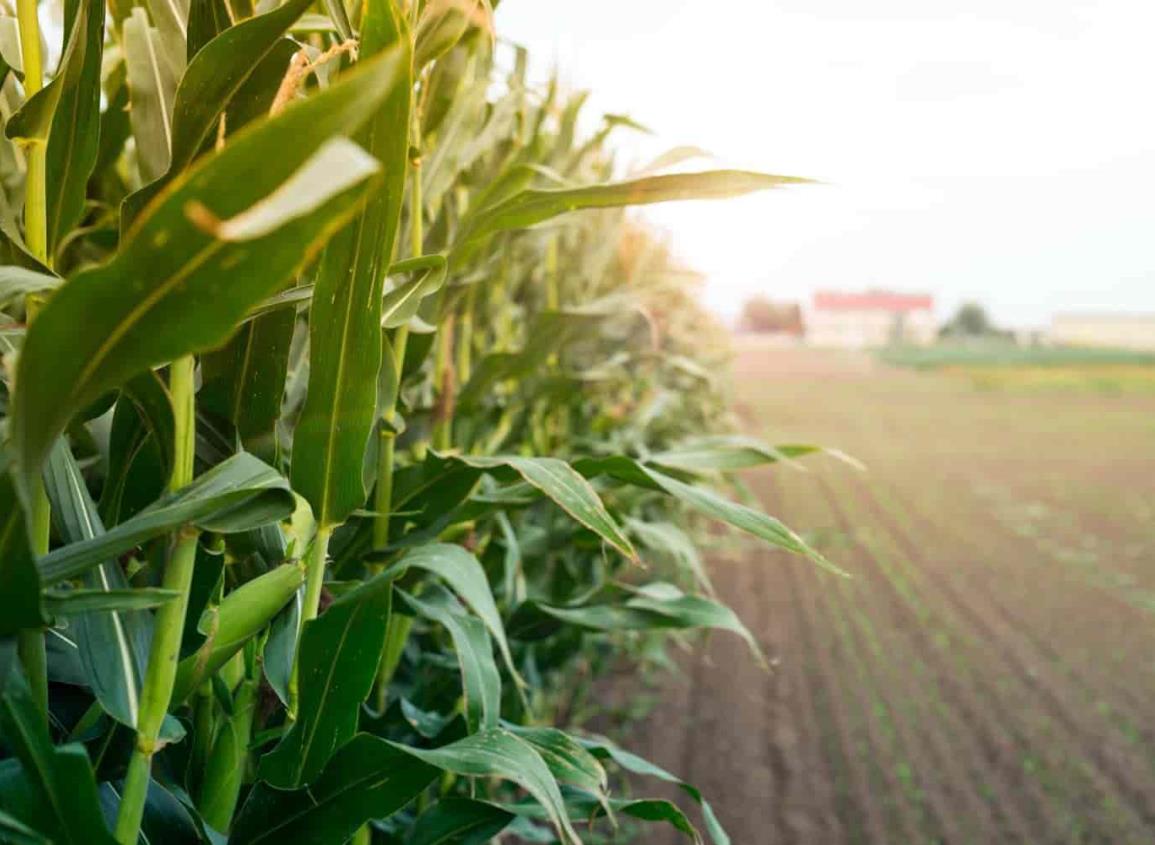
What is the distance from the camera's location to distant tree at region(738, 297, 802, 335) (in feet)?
133

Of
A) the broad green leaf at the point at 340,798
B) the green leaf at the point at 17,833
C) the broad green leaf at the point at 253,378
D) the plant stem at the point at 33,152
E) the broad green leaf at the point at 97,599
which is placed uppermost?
the plant stem at the point at 33,152

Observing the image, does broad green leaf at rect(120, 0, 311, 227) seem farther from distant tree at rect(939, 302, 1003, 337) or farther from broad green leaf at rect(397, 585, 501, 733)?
distant tree at rect(939, 302, 1003, 337)

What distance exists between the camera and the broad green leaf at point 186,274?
402 millimetres

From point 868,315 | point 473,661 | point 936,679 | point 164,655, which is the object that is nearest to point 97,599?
point 164,655

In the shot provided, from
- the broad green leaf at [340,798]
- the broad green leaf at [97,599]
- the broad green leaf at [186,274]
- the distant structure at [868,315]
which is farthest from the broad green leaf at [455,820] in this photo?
the distant structure at [868,315]

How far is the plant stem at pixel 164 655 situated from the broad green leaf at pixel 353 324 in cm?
8

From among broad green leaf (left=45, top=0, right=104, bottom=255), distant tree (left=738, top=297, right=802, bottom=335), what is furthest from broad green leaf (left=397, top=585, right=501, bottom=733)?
distant tree (left=738, top=297, right=802, bottom=335)

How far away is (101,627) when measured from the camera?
644 millimetres

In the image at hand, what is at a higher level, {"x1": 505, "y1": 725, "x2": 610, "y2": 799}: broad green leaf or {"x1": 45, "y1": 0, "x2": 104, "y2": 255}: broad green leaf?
{"x1": 45, "y1": 0, "x2": 104, "y2": 255}: broad green leaf

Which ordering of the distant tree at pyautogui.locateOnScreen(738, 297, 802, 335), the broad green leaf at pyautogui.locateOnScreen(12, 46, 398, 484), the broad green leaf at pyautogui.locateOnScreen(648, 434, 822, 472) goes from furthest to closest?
the distant tree at pyautogui.locateOnScreen(738, 297, 802, 335) → the broad green leaf at pyautogui.locateOnScreen(648, 434, 822, 472) → the broad green leaf at pyautogui.locateOnScreen(12, 46, 398, 484)

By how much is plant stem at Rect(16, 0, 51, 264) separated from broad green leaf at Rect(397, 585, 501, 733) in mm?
432

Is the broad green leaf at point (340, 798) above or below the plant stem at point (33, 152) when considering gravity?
below

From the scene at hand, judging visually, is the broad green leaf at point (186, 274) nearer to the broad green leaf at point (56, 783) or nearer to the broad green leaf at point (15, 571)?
the broad green leaf at point (15, 571)

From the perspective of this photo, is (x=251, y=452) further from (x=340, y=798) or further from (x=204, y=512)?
(x=340, y=798)
